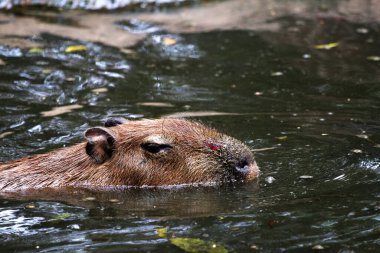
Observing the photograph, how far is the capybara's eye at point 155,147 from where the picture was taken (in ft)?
27.6

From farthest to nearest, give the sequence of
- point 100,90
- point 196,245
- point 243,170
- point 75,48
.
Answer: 1. point 75,48
2. point 100,90
3. point 243,170
4. point 196,245

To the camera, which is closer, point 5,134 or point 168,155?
point 168,155

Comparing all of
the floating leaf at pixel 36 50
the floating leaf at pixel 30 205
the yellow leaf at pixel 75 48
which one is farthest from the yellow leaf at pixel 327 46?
the floating leaf at pixel 30 205

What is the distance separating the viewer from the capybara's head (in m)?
8.33

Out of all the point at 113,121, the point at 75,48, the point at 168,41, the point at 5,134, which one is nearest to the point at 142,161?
the point at 113,121

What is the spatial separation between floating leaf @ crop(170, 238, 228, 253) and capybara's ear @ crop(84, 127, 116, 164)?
210 cm

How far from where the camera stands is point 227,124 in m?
10.7

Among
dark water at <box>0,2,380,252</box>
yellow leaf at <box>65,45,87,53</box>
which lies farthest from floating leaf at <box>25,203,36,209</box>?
yellow leaf at <box>65,45,87,53</box>

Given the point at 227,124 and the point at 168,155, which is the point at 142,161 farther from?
the point at 227,124

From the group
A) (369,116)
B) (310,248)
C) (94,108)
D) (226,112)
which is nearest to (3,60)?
(94,108)

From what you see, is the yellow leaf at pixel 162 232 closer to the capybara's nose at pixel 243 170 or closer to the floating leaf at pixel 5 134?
the capybara's nose at pixel 243 170

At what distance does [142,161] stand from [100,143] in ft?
1.64

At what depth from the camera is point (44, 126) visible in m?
10.9

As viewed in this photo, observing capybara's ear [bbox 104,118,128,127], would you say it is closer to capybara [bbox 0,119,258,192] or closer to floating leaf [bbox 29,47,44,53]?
capybara [bbox 0,119,258,192]
